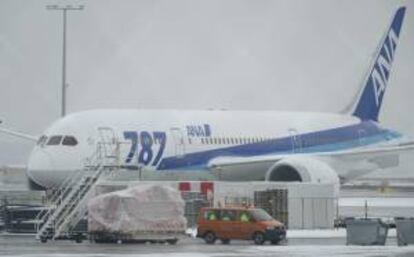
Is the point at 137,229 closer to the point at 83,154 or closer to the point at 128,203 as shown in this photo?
the point at 128,203

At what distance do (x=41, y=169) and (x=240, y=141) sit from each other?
1322cm

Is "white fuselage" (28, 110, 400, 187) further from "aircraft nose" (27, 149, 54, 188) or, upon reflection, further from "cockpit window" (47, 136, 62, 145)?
"cockpit window" (47, 136, 62, 145)

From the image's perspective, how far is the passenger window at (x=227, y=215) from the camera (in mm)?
57094

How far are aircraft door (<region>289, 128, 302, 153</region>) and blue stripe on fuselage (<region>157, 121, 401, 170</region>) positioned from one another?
0.09 meters

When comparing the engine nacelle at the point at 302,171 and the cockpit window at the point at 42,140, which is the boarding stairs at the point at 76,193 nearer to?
the cockpit window at the point at 42,140

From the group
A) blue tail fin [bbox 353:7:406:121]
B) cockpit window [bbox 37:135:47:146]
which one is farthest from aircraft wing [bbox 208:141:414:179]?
cockpit window [bbox 37:135:47:146]

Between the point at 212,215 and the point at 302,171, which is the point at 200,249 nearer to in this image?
the point at 212,215

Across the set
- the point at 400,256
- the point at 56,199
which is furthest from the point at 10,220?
the point at 400,256

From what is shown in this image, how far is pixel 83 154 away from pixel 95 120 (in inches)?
88.2

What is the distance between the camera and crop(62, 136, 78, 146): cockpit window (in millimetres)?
68938

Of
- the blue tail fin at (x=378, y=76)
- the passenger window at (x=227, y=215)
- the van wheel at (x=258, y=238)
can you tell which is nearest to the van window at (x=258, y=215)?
the van wheel at (x=258, y=238)

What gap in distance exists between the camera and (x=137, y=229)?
5681 centimetres

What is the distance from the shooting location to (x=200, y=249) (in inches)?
2002

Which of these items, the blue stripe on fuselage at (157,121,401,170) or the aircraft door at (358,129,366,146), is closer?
the blue stripe on fuselage at (157,121,401,170)
